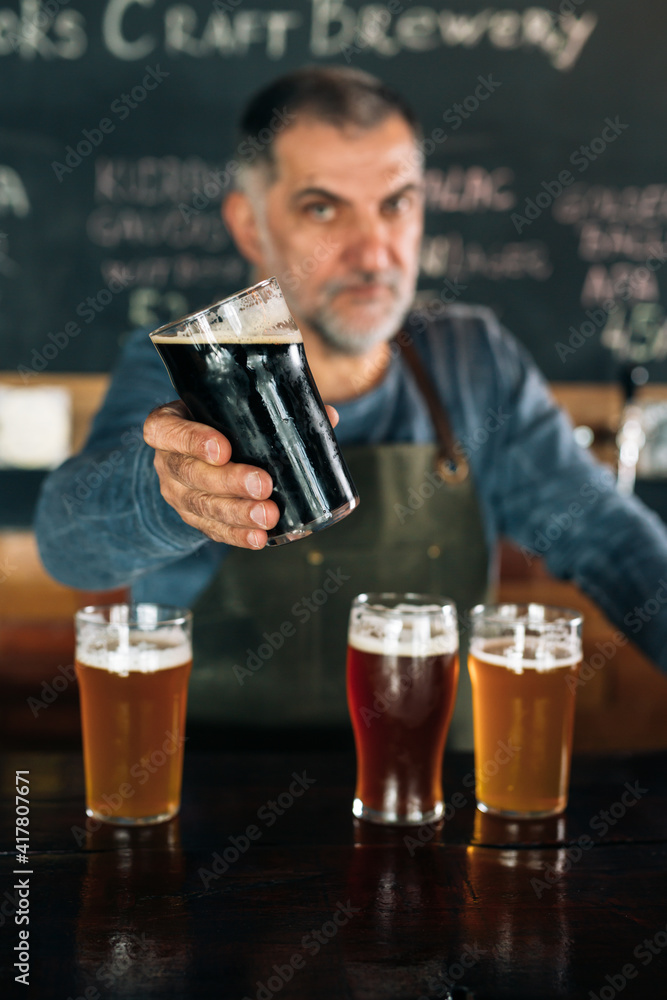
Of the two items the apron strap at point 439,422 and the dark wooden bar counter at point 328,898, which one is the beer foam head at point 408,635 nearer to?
the dark wooden bar counter at point 328,898

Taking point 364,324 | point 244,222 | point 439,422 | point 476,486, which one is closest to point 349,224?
point 364,324

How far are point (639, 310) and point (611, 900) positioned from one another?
246 centimetres

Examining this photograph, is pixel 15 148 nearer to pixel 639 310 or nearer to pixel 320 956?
pixel 639 310

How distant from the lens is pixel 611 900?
0.84 meters

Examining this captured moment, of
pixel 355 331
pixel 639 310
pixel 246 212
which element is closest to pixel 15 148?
pixel 246 212

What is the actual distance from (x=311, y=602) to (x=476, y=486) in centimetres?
51

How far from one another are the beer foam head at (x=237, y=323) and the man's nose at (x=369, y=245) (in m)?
0.97

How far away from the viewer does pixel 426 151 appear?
9.45 ft

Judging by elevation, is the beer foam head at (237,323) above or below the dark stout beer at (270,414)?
above

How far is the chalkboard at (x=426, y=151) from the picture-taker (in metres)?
2.79

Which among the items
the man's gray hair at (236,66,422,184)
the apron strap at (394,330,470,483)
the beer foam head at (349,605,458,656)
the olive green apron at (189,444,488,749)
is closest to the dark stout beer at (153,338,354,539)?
the beer foam head at (349,605,458,656)

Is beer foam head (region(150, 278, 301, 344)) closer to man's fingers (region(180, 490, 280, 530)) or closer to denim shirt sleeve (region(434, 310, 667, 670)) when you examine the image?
man's fingers (region(180, 490, 280, 530))

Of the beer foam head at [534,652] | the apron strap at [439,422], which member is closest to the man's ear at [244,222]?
the apron strap at [439,422]

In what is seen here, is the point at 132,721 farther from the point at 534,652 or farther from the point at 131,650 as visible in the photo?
the point at 534,652
